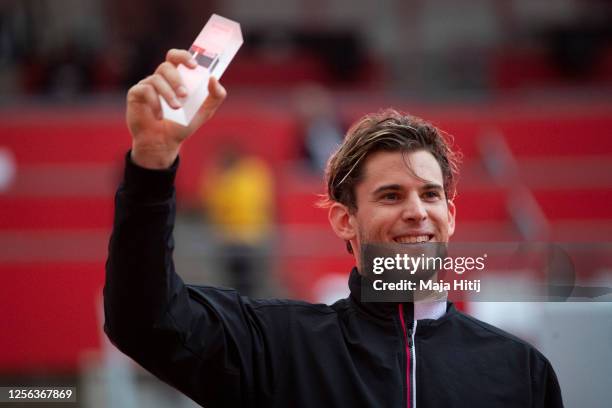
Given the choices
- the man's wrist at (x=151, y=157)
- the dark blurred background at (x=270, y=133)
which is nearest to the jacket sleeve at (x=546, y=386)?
the man's wrist at (x=151, y=157)

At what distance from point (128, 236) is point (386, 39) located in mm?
12817

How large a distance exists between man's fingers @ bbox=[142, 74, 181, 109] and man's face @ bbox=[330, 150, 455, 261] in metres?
0.68

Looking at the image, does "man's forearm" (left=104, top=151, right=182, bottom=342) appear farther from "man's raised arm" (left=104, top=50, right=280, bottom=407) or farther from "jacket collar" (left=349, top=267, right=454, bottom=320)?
"jacket collar" (left=349, top=267, right=454, bottom=320)

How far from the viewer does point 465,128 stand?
38.3 ft

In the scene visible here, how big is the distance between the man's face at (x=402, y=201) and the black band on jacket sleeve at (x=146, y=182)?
630 mm

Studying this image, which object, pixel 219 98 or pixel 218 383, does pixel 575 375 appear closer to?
pixel 218 383

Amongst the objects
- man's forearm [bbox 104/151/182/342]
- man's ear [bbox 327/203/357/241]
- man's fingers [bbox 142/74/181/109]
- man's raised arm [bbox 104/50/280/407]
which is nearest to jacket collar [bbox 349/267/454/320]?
man's ear [bbox 327/203/357/241]

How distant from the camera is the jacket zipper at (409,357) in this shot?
8.24 ft

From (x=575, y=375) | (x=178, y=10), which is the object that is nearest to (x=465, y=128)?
(x=178, y=10)

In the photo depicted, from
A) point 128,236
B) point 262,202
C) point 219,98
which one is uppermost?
point 262,202

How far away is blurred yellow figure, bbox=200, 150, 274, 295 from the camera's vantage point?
9.50 m

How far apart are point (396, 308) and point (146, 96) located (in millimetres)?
863

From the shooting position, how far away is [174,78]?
2.26m

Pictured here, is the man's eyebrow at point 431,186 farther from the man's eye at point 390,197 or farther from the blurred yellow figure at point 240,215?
the blurred yellow figure at point 240,215
